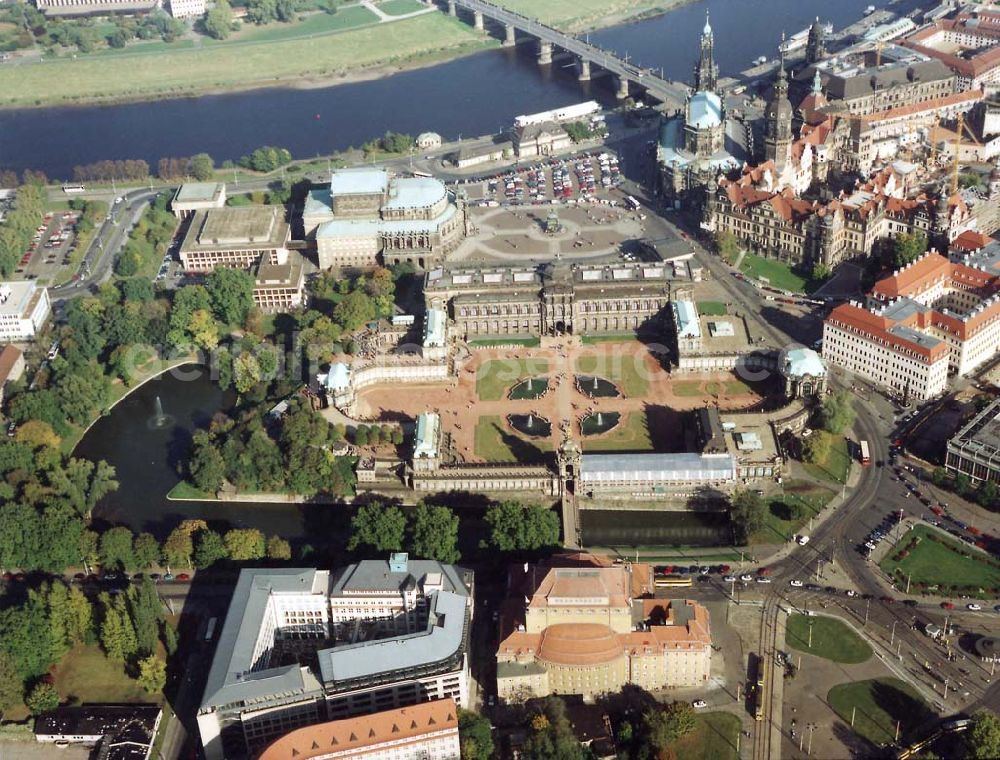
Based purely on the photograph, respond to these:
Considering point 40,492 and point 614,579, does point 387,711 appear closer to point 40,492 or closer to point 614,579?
point 614,579

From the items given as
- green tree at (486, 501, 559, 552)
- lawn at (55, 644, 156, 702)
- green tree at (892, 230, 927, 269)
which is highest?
green tree at (892, 230, 927, 269)

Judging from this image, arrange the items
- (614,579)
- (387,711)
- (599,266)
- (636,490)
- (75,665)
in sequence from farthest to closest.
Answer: (599,266)
(636,490)
(75,665)
(614,579)
(387,711)

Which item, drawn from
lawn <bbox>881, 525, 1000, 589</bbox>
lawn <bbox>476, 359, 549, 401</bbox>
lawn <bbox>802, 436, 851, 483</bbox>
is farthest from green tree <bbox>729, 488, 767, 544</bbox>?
→ lawn <bbox>476, 359, 549, 401</bbox>

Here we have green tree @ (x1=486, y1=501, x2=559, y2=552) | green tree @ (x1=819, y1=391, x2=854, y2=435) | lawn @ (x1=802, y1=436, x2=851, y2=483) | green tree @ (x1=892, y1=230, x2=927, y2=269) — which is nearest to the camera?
green tree @ (x1=486, y1=501, x2=559, y2=552)

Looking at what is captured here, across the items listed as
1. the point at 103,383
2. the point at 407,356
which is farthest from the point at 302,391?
the point at 103,383

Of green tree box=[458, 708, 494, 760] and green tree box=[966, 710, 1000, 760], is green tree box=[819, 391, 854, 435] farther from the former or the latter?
green tree box=[458, 708, 494, 760]
